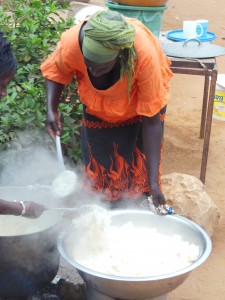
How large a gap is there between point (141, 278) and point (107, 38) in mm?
1006

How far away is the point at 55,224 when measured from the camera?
2.52 meters

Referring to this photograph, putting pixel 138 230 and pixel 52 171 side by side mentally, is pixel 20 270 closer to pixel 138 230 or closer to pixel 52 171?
pixel 138 230

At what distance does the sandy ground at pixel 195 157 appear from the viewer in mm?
3416

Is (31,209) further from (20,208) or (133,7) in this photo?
(133,7)

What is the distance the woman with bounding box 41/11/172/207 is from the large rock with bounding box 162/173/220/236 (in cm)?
74

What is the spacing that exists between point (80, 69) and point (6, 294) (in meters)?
1.16

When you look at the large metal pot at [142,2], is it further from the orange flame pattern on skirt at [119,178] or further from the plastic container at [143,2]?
the orange flame pattern on skirt at [119,178]

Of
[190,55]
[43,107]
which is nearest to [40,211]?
[43,107]

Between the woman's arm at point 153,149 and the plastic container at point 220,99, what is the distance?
317 cm

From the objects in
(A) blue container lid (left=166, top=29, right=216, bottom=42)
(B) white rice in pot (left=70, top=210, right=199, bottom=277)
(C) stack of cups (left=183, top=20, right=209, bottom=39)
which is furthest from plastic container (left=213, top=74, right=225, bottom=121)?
(B) white rice in pot (left=70, top=210, right=199, bottom=277)

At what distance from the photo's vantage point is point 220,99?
5.88m

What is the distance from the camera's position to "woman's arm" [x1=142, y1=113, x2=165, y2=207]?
2.70m

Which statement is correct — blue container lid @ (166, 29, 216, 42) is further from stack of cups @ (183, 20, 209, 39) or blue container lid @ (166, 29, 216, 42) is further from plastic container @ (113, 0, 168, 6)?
plastic container @ (113, 0, 168, 6)

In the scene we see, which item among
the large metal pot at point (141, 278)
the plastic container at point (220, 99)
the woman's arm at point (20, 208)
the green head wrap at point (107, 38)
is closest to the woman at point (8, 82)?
the woman's arm at point (20, 208)
